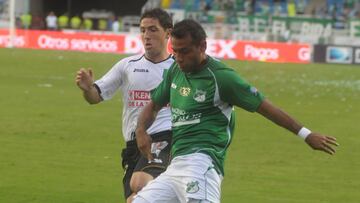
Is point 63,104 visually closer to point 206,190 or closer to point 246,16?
point 206,190

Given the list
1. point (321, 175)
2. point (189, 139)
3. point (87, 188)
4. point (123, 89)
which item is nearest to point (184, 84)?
point (189, 139)

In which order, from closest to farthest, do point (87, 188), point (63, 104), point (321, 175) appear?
point (87, 188), point (321, 175), point (63, 104)

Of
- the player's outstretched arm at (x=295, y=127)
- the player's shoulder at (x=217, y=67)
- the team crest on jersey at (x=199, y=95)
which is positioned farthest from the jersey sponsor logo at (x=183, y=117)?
the player's outstretched arm at (x=295, y=127)

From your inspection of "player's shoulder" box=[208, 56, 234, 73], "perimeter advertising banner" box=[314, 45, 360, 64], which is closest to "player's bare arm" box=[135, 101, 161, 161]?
"player's shoulder" box=[208, 56, 234, 73]

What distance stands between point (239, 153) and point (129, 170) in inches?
285

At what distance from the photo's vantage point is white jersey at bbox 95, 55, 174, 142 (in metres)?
8.55

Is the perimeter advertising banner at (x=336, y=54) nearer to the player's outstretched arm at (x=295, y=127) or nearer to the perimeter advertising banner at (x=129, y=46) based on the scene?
the perimeter advertising banner at (x=129, y=46)

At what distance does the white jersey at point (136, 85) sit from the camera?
855cm

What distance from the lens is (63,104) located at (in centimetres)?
2286

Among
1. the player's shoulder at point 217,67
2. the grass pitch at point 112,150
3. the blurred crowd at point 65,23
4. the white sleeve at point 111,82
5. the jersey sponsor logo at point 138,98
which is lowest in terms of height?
the blurred crowd at point 65,23

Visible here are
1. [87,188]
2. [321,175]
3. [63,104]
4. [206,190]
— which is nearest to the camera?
[206,190]

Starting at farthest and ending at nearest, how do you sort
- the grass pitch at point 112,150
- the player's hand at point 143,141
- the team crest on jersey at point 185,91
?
the grass pitch at point 112,150
the player's hand at point 143,141
the team crest on jersey at point 185,91

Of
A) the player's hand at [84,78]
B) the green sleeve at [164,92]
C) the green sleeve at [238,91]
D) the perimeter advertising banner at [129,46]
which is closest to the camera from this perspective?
the green sleeve at [238,91]

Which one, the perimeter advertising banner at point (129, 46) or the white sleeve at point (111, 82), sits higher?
the white sleeve at point (111, 82)
